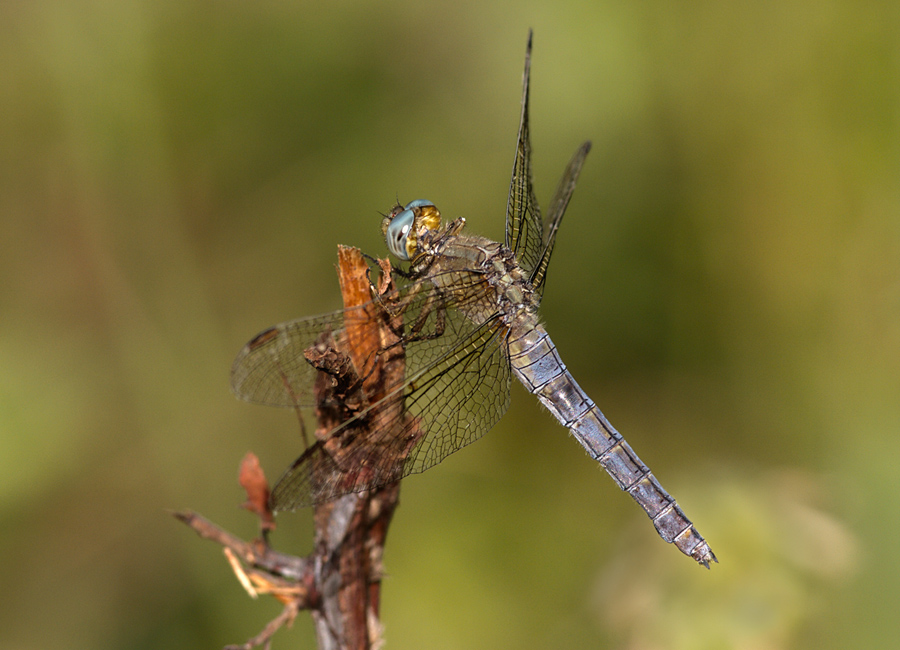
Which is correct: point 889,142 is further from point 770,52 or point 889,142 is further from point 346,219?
point 346,219

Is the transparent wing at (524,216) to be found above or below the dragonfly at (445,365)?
above

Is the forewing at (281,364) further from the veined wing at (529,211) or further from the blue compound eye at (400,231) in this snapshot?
the veined wing at (529,211)

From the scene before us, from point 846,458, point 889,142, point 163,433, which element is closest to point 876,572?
point 846,458

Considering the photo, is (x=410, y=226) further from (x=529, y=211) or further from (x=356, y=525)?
(x=356, y=525)

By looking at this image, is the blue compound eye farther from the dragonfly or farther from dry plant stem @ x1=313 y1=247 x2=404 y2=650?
dry plant stem @ x1=313 y1=247 x2=404 y2=650

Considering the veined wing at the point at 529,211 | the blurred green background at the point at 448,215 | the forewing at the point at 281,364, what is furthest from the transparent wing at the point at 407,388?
the blurred green background at the point at 448,215

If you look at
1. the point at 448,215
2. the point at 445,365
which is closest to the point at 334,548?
the point at 445,365

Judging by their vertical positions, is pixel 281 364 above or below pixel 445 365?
above

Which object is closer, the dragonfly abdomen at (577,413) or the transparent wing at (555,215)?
the dragonfly abdomen at (577,413)
